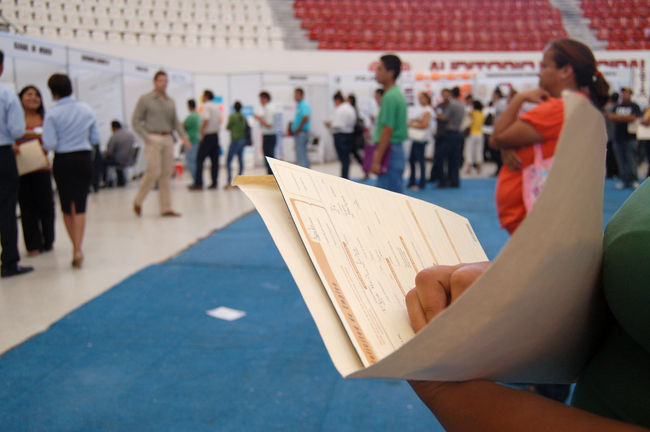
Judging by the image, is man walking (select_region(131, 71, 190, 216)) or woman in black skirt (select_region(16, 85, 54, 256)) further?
man walking (select_region(131, 71, 190, 216))

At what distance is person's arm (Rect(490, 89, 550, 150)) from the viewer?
1670 mm

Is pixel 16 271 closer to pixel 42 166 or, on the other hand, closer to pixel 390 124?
pixel 42 166

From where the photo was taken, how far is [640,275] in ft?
1.40

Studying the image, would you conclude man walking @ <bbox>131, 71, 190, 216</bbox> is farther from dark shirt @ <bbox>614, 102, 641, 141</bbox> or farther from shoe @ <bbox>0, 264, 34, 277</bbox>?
dark shirt @ <bbox>614, 102, 641, 141</bbox>

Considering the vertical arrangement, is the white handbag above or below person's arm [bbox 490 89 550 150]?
below

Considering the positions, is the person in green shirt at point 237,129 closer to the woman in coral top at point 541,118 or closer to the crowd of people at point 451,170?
the crowd of people at point 451,170

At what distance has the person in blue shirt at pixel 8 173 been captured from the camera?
3473mm

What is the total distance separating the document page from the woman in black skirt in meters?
4.42

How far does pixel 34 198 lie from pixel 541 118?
4183 millimetres

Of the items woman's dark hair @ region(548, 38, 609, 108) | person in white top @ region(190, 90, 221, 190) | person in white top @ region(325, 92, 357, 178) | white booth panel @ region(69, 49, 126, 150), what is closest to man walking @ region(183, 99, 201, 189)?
person in white top @ region(190, 90, 221, 190)

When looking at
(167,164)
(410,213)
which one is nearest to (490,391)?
(410,213)

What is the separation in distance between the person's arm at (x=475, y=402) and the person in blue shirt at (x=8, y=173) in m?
3.74

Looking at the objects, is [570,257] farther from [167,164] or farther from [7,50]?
[7,50]

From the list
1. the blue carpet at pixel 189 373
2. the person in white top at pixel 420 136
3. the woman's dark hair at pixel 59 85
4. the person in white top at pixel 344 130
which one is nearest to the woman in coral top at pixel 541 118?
the blue carpet at pixel 189 373
